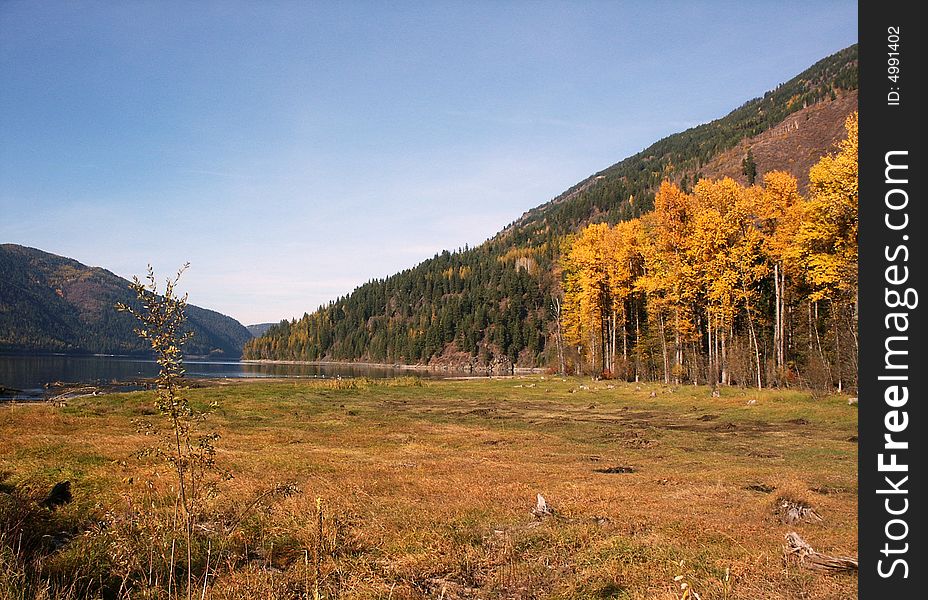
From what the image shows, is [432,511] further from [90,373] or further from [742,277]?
[90,373]

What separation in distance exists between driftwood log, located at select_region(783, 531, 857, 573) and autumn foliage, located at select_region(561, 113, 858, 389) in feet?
79.2

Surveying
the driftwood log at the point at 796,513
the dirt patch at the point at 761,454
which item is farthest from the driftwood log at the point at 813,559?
the dirt patch at the point at 761,454

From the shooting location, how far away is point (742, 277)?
3762cm

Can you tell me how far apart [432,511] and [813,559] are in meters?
6.40

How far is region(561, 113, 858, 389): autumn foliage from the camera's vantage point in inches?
1160

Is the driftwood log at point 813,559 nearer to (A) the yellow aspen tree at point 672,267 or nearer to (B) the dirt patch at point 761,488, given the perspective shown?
(B) the dirt patch at point 761,488

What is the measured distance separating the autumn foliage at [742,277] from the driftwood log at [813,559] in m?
24.1

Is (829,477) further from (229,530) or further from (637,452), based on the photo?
(229,530)

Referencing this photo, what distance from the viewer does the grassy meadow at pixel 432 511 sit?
23.0ft

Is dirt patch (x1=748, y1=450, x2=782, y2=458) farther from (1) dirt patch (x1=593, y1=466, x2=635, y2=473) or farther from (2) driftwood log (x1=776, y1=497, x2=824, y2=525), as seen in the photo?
(2) driftwood log (x1=776, y1=497, x2=824, y2=525)

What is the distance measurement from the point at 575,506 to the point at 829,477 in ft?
23.6

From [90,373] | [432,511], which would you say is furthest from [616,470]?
[90,373]
